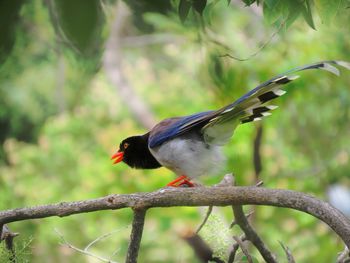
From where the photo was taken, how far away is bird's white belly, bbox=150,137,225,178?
9.37 ft

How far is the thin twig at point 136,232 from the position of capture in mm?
1883

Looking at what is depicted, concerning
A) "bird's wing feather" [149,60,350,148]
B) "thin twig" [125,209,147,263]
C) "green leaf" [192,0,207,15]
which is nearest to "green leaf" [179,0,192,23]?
"green leaf" [192,0,207,15]

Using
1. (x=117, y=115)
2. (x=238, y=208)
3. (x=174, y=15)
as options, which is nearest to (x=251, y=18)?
(x=117, y=115)

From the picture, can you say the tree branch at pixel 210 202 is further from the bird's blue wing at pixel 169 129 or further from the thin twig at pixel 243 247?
the bird's blue wing at pixel 169 129

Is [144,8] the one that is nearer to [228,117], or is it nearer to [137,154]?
[228,117]

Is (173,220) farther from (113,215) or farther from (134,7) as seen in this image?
(134,7)

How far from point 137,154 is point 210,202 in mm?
1530

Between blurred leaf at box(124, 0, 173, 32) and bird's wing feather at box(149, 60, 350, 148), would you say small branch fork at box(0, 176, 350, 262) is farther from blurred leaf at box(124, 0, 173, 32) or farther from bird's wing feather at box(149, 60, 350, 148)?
blurred leaf at box(124, 0, 173, 32)

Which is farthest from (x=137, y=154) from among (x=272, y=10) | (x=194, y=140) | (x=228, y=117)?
(x=272, y=10)

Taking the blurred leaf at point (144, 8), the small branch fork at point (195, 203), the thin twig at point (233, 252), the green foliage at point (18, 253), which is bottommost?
the thin twig at point (233, 252)

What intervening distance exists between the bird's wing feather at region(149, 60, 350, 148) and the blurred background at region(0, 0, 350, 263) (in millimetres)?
487

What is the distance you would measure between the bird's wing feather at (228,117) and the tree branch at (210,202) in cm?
31

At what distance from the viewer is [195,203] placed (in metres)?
1.83

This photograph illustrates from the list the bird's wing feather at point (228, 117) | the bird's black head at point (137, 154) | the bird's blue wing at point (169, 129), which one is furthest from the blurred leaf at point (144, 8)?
the bird's black head at point (137, 154)
